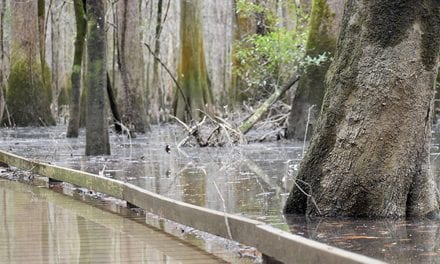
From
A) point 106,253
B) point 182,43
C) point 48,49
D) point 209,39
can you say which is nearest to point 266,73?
point 182,43

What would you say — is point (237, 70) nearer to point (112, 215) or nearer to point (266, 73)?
point (266, 73)

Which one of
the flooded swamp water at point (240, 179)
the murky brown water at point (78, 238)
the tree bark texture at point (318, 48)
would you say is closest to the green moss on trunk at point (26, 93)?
the flooded swamp water at point (240, 179)

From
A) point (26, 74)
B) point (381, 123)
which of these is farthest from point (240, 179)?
point (26, 74)

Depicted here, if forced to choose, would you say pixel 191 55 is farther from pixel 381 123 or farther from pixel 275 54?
pixel 381 123

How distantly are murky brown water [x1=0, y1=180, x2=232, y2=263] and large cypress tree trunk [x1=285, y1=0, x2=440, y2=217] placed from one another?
139 centimetres

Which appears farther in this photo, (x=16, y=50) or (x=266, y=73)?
(x=16, y=50)

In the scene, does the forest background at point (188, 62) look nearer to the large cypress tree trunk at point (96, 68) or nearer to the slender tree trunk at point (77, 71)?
the slender tree trunk at point (77, 71)

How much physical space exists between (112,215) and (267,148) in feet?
30.5

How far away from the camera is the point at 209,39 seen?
4919 centimetres

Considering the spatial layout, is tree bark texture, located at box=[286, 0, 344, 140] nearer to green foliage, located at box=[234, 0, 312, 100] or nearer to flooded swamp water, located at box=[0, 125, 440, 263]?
green foliage, located at box=[234, 0, 312, 100]

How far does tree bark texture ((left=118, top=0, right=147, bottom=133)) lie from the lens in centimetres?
2420

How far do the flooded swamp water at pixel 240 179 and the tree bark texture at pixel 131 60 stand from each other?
47.3 inches

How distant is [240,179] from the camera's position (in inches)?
460

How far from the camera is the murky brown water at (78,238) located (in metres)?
6.45
